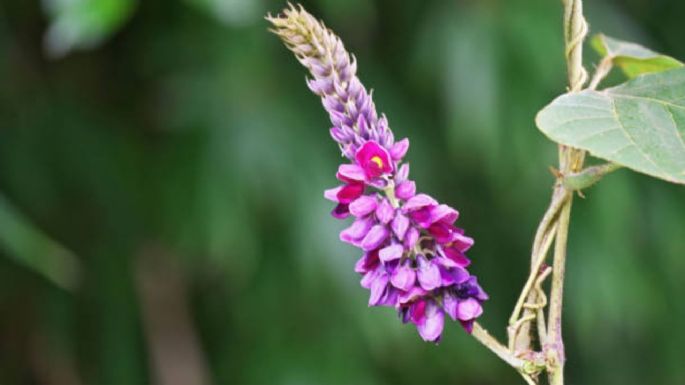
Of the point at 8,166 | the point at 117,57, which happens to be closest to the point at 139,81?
the point at 117,57

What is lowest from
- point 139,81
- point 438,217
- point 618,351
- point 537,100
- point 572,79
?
point 438,217

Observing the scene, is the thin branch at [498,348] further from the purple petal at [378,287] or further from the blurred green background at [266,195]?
the blurred green background at [266,195]

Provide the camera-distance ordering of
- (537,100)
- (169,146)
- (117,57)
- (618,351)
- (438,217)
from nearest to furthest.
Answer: (438,217) < (537,100) < (169,146) < (117,57) < (618,351)

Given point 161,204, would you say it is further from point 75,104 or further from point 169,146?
point 75,104

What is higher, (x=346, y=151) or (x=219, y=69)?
(x=219, y=69)

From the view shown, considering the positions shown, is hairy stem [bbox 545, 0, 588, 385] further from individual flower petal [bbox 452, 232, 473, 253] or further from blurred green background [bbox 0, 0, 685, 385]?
blurred green background [bbox 0, 0, 685, 385]

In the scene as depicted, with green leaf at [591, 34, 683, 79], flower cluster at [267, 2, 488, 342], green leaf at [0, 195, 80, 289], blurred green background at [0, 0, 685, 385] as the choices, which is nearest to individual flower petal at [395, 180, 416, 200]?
flower cluster at [267, 2, 488, 342]

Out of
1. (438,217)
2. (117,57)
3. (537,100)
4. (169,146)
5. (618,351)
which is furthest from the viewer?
(618,351)

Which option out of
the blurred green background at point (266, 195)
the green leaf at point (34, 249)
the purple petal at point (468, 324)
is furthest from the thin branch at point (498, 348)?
the blurred green background at point (266, 195)
